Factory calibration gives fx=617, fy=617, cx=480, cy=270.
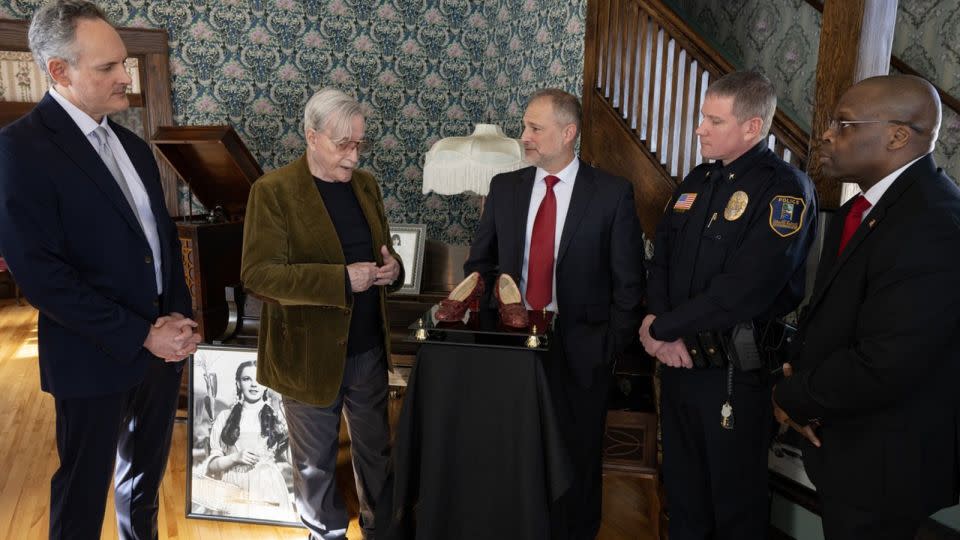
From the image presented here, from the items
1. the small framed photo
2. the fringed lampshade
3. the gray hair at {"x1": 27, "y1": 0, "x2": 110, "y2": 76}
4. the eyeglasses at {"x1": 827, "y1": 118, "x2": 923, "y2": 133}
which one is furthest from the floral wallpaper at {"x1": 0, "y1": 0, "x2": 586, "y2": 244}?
the gray hair at {"x1": 27, "y1": 0, "x2": 110, "y2": 76}

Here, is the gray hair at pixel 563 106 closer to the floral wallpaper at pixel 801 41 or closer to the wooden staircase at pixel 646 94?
the wooden staircase at pixel 646 94

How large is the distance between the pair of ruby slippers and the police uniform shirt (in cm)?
50

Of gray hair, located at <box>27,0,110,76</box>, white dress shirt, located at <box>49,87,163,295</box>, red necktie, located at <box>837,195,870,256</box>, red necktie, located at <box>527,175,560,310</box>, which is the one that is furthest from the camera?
red necktie, located at <box>527,175,560,310</box>

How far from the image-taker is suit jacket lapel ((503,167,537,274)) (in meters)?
2.34

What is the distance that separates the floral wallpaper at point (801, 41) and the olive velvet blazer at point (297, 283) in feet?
12.8

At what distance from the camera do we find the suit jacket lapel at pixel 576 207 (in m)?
2.25

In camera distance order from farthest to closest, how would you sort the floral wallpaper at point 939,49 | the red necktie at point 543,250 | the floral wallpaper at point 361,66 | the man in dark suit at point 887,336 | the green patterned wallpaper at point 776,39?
the floral wallpaper at point 361,66 → the green patterned wallpaper at point 776,39 → the floral wallpaper at point 939,49 → the red necktie at point 543,250 → the man in dark suit at point 887,336

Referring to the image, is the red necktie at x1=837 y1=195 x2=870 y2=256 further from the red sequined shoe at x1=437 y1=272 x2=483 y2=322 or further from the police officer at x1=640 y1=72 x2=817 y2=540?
the red sequined shoe at x1=437 y1=272 x2=483 y2=322

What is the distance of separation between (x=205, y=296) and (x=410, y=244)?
1.27m

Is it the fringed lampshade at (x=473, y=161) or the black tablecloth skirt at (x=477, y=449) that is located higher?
the fringed lampshade at (x=473, y=161)

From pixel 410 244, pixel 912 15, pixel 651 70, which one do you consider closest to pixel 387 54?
pixel 410 244

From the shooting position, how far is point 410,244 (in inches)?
145

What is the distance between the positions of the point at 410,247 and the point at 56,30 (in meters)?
2.23

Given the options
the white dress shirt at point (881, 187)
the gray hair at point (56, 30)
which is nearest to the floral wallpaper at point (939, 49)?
the white dress shirt at point (881, 187)
